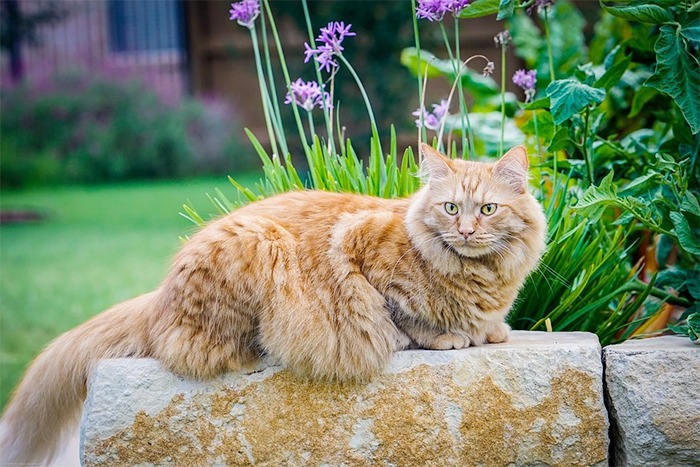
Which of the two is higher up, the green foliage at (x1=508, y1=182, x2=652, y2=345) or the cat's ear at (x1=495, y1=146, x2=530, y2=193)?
the cat's ear at (x1=495, y1=146, x2=530, y2=193)

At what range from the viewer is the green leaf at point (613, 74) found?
9.28ft

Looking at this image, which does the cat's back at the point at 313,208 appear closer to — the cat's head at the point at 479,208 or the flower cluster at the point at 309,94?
the cat's head at the point at 479,208

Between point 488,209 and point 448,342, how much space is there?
1.42 feet

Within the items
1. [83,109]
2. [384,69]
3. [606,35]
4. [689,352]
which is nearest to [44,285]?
[83,109]

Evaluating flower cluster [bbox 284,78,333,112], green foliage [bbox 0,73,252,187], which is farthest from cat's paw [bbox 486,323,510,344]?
green foliage [bbox 0,73,252,187]

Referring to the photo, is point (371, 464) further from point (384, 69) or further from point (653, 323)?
point (384, 69)

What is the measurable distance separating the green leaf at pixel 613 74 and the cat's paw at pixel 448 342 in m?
1.19

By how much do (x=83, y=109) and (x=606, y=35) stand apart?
20.3 feet

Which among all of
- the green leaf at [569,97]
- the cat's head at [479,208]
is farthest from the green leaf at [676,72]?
the cat's head at [479,208]

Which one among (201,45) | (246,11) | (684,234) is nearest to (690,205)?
(684,234)

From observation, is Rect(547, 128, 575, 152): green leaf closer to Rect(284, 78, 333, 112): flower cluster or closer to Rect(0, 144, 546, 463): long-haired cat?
Rect(0, 144, 546, 463): long-haired cat

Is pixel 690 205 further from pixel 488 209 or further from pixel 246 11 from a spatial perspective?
pixel 246 11

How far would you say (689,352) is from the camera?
224 centimetres

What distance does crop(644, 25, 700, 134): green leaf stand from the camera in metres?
2.40
